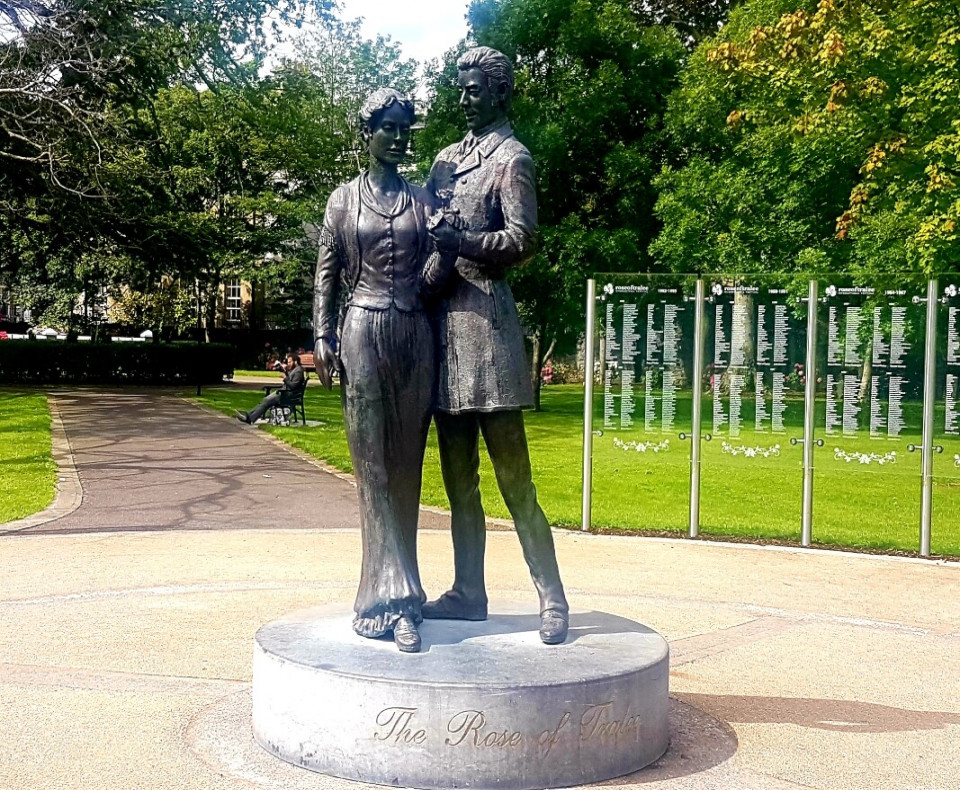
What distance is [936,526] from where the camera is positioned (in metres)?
13.4

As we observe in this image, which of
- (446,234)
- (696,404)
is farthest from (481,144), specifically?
(696,404)

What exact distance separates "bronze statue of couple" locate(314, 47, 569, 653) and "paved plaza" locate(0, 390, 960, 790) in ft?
2.97

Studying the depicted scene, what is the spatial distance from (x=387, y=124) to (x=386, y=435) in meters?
1.37

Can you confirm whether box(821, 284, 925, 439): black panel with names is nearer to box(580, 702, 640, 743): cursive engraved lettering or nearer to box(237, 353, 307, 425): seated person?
box(580, 702, 640, 743): cursive engraved lettering

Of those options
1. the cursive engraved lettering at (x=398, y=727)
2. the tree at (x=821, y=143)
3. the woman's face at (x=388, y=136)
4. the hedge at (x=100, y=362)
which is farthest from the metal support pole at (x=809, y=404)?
the hedge at (x=100, y=362)

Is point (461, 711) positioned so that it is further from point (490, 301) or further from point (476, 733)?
point (490, 301)

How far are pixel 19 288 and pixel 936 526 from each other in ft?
154

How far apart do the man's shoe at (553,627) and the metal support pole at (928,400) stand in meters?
6.61

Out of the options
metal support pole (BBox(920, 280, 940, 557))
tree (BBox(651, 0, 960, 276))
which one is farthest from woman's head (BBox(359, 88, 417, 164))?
tree (BBox(651, 0, 960, 276))

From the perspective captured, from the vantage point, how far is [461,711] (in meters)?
4.55

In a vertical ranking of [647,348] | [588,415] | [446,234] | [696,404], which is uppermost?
[446,234]

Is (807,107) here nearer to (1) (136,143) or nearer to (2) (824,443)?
(2) (824,443)

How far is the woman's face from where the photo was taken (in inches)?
207

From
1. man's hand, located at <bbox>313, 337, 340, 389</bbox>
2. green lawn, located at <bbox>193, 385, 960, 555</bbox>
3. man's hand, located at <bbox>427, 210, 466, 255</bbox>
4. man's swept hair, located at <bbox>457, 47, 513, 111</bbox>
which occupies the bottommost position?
green lawn, located at <bbox>193, 385, 960, 555</bbox>
